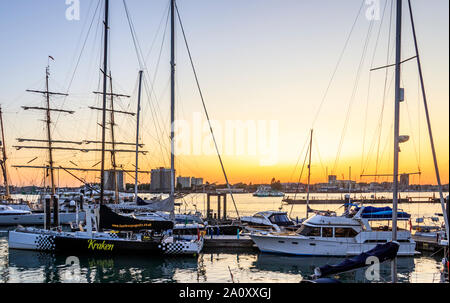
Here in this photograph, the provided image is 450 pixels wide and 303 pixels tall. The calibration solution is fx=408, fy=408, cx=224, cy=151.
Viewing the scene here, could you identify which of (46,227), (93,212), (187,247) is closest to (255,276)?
(187,247)

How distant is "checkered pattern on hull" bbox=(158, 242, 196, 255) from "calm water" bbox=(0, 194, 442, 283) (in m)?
0.51

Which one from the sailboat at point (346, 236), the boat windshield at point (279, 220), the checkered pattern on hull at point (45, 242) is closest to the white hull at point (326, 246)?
the sailboat at point (346, 236)

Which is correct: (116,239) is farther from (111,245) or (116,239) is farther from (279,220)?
(279,220)

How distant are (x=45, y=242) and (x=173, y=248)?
9.57 meters

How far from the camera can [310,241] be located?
28047mm

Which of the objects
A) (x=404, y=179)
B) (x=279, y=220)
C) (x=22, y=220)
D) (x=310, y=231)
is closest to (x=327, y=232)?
(x=310, y=231)

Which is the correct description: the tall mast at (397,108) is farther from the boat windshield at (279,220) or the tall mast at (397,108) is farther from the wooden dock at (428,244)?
the boat windshield at (279,220)

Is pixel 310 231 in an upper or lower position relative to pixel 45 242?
upper

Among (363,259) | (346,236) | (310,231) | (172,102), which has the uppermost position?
(172,102)

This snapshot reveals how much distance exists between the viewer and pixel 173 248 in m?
27.5

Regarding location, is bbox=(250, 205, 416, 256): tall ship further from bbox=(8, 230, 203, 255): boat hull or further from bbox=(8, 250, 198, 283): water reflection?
bbox=(8, 250, 198, 283): water reflection

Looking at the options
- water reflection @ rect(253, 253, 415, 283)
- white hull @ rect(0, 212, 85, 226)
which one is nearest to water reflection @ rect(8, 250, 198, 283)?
water reflection @ rect(253, 253, 415, 283)
